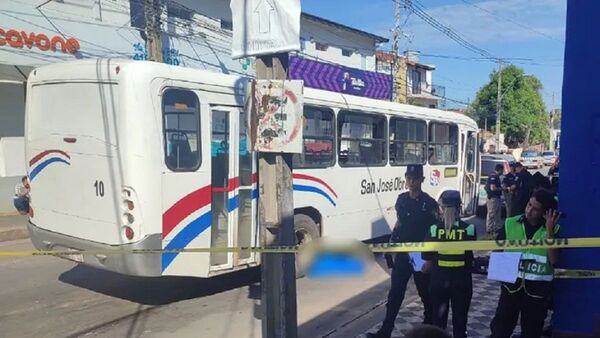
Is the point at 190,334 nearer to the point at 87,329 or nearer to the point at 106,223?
the point at 87,329

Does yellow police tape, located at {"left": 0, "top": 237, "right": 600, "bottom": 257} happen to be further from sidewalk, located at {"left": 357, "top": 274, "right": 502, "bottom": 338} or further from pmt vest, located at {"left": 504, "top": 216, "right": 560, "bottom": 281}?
sidewalk, located at {"left": 357, "top": 274, "right": 502, "bottom": 338}

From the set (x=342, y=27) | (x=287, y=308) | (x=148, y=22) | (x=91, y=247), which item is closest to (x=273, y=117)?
(x=287, y=308)

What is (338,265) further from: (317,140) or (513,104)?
(513,104)

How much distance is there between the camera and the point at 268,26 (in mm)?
3484

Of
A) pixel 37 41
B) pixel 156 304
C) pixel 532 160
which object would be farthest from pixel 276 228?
pixel 532 160

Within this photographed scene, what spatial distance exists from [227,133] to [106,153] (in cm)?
149

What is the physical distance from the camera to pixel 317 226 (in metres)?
7.96

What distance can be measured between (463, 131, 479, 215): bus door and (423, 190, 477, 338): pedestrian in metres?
8.26

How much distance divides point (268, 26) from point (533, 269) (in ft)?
8.79

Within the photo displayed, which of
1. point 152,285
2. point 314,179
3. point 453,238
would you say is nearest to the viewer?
point 453,238

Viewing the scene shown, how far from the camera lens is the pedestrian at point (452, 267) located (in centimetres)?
425

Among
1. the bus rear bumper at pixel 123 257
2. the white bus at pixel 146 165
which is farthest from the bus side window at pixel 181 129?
the bus rear bumper at pixel 123 257

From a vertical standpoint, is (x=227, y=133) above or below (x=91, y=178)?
above

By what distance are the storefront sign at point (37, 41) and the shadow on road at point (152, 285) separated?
761cm
